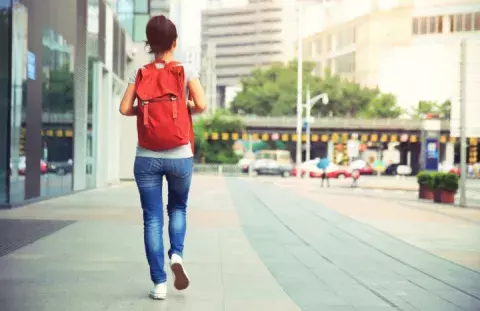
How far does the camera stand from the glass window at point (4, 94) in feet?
46.0

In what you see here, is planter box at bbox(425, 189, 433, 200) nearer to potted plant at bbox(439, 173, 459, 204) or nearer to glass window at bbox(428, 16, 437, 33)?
potted plant at bbox(439, 173, 459, 204)

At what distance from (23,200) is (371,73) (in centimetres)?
8683

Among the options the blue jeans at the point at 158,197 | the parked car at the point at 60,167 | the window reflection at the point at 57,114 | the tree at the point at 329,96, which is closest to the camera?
the blue jeans at the point at 158,197

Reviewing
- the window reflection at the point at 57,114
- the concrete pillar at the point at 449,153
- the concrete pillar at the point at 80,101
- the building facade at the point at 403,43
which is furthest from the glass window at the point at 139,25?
the concrete pillar at the point at 449,153

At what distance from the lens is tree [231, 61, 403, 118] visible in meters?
88.0

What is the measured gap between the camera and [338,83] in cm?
9081

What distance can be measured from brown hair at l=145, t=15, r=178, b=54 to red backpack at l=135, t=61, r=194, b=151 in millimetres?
252

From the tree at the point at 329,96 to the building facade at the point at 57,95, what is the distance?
60.0m

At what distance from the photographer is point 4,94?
559 inches

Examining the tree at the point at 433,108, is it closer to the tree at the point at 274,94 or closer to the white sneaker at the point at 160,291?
the tree at the point at 274,94

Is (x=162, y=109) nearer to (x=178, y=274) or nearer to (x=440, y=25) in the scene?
(x=178, y=274)

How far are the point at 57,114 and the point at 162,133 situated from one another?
556 inches

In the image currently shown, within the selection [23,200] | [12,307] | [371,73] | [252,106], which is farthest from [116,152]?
[371,73]

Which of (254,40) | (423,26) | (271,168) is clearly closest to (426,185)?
(271,168)
